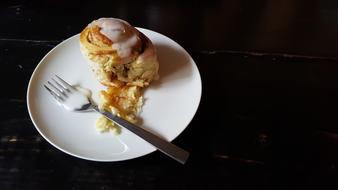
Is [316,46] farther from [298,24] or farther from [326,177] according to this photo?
[326,177]

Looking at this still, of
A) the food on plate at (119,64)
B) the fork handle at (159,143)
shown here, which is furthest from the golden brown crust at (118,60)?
the fork handle at (159,143)

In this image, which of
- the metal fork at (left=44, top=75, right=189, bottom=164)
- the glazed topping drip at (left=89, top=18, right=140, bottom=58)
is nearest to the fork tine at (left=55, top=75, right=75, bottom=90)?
the metal fork at (left=44, top=75, right=189, bottom=164)

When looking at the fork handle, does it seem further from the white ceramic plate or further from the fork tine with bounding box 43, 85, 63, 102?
the fork tine with bounding box 43, 85, 63, 102

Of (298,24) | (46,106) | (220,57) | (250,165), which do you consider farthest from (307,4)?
(46,106)

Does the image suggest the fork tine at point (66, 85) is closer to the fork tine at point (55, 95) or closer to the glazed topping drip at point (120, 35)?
the fork tine at point (55, 95)

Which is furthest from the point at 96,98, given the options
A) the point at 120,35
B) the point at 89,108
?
the point at 120,35
